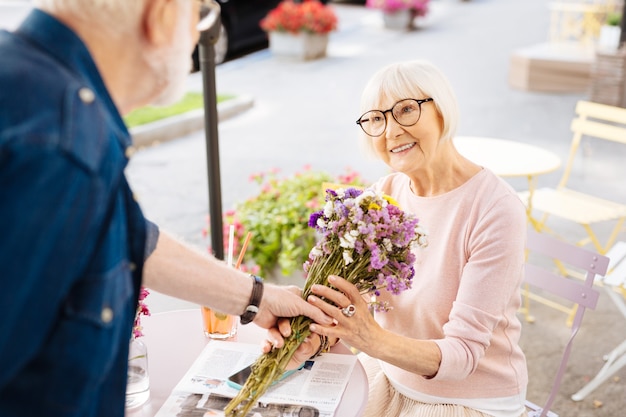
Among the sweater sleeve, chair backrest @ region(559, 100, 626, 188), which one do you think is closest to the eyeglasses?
the sweater sleeve

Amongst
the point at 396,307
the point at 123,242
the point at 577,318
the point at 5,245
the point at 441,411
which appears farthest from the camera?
the point at 577,318

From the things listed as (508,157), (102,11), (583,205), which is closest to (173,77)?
(102,11)

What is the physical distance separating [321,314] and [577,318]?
111cm

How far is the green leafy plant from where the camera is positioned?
12.2 ft

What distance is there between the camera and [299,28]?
1084 cm

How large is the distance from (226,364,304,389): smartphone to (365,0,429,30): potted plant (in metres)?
12.3

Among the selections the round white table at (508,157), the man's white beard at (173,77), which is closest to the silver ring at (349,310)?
the man's white beard at (173,77)

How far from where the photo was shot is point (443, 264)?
6.68 feet

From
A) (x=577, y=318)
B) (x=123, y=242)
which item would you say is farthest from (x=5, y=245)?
(x=577, y=318)

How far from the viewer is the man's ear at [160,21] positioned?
111 centimetres

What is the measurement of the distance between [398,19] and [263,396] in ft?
40.8

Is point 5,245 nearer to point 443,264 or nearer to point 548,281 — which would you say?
point 443,264

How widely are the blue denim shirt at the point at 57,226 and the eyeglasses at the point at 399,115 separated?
44.1 inches

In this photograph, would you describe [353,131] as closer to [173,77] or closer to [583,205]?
[583,205]
